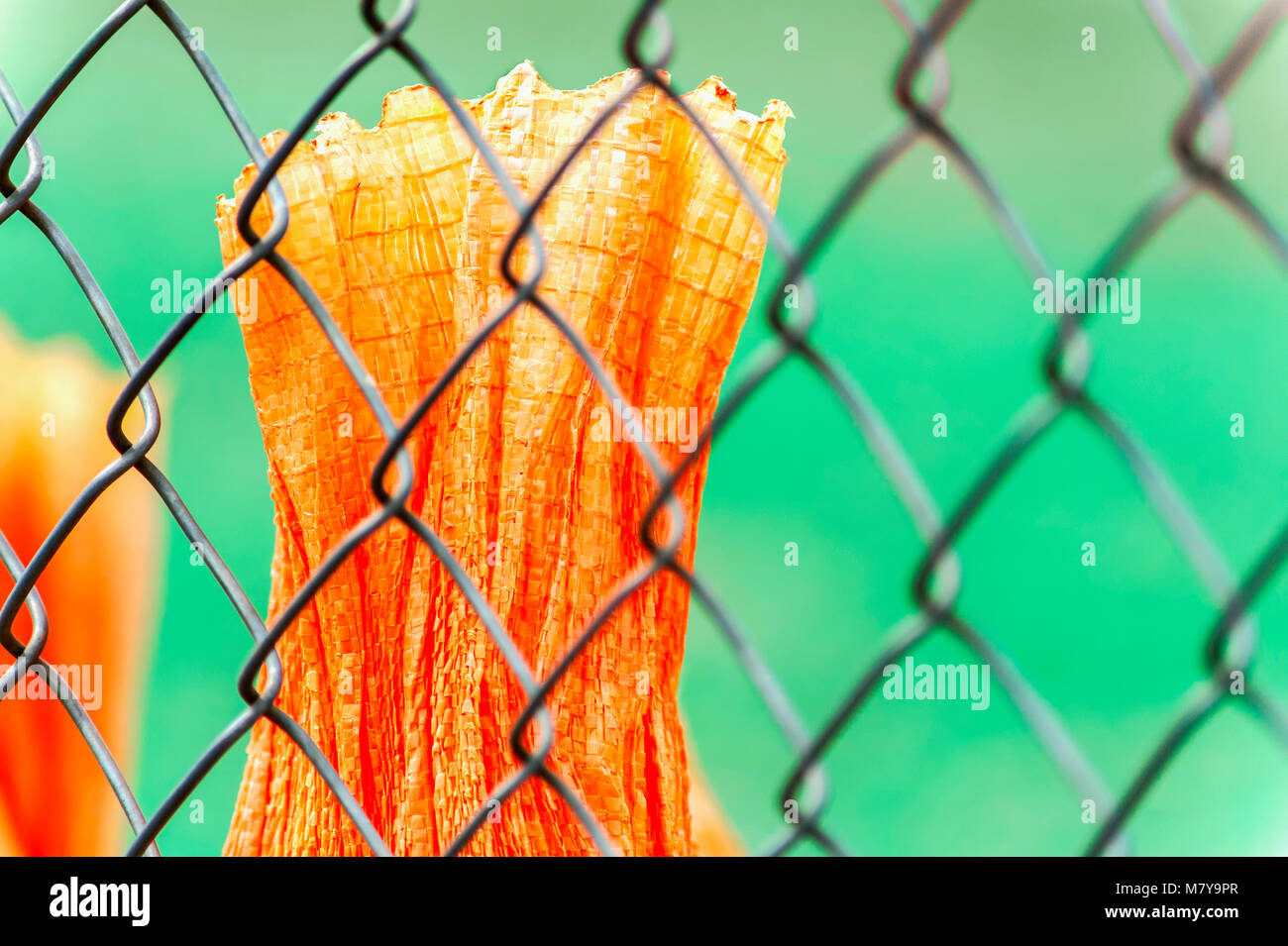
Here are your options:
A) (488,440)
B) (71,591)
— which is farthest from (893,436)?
(71,591)

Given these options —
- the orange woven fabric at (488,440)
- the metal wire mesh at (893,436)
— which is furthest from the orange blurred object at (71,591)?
the metal wire mesh at (893,436)

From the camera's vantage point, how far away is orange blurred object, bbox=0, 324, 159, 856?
54.6 inches

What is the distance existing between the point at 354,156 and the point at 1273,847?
44.9 inches

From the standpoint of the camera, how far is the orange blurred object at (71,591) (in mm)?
1387

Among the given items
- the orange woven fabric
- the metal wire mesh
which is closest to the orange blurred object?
the orange woven fabric

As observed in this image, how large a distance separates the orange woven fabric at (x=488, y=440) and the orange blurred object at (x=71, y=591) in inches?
21.4

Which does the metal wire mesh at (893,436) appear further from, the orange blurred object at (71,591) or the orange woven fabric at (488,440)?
the orange blurred object at (71,591)

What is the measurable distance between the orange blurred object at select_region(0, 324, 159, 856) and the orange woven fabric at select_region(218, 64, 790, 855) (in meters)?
0.54

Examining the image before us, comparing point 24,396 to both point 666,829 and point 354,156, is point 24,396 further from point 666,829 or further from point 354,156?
point 666,829

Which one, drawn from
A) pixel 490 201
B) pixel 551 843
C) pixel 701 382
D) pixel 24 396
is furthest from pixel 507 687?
pixel 24 396

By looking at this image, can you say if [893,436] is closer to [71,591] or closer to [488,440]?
[488,440]

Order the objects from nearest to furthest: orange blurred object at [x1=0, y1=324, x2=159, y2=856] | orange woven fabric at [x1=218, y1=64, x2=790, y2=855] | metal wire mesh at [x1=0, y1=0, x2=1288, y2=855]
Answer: metal wire mesh at [x1=0, y1=0, x2=1288, y2=855] < orange woven fabric at [x1=218, y1=64, x2=790, y2=855] < orange blurred object at [x1=0, y1=324, x2=159, y2=856]

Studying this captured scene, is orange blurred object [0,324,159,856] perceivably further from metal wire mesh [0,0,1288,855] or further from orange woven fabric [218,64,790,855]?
Answer: metal wire mesh [0,0,1288,855]
